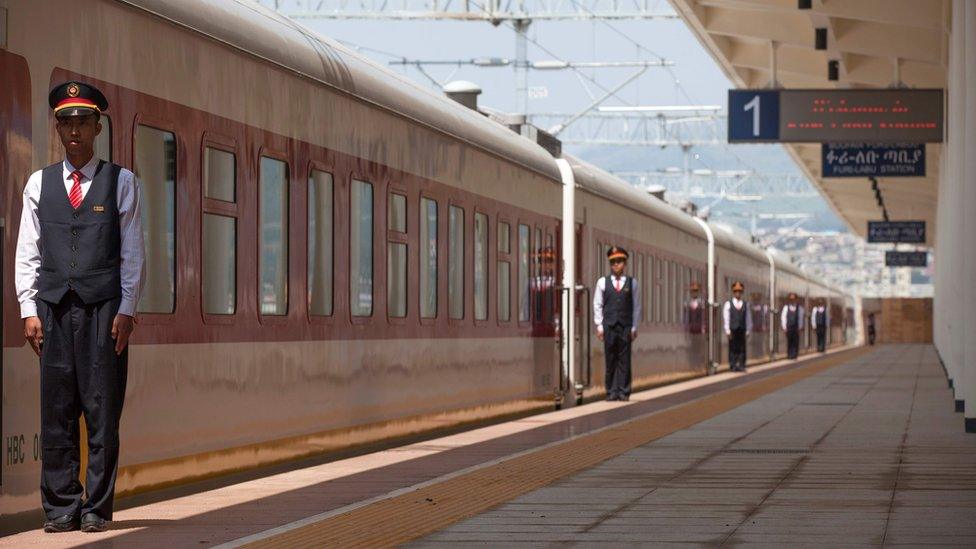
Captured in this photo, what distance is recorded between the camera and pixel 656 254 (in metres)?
29.8

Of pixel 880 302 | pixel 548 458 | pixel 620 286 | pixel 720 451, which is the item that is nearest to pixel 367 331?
pixel 548 458

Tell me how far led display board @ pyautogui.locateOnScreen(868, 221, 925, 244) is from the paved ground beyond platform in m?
40.0

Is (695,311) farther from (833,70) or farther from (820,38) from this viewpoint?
(820,38)

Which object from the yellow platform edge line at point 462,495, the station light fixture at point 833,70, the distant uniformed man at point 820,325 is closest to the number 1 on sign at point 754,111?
the station light fixture at point 833,70

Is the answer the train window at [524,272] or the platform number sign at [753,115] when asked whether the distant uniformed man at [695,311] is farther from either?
the train window at [524,272]

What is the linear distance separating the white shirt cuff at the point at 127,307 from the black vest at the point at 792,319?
41530 mm

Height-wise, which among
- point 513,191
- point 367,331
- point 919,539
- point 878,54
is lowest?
point 919,539

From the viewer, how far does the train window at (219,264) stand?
414 inches

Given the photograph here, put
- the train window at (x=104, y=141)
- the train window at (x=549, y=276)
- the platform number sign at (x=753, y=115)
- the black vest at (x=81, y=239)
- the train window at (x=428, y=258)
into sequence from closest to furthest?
the black vest at (x=81, y=239), the train window at (x=104, y=141), the train window at (x=428, y=258), the train window at (x=549, y=276), the platform number sign at (x=753, y=115)

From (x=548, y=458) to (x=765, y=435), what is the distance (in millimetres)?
3114

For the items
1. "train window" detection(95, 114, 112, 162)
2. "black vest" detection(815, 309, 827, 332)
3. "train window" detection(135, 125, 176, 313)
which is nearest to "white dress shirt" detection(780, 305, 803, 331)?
"black vest" detection(815, 309, 827, 332)

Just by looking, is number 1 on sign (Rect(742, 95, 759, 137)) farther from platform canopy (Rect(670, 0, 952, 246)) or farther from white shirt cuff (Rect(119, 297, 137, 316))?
white shirt cuff (Rect(119, 297, 137, 316))

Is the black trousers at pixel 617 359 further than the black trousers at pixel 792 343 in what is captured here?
No

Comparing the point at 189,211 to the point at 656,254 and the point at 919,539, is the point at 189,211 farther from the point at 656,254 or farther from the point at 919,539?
the point at 656,254
